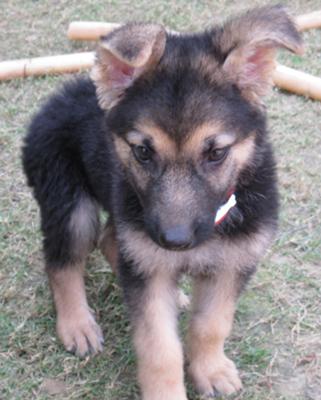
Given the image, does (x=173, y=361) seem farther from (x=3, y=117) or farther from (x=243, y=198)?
(x=3, y=117)

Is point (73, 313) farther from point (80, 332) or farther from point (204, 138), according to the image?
point (204, 138)

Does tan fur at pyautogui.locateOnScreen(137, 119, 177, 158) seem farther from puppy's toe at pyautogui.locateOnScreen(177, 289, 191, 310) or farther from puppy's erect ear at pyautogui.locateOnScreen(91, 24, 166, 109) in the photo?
puppy's toe at pyautogui.locateOnScreen(177, 289, 191, 310)

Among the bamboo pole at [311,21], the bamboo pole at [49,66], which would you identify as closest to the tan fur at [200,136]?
the bamboo pole at [49,66]

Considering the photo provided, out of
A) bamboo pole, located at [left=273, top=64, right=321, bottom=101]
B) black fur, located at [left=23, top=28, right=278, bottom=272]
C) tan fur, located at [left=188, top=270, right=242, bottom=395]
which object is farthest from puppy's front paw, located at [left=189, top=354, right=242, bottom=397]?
bamboo pole, located at [left=273, top=64, right=321, bottom=101]

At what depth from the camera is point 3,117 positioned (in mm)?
6652

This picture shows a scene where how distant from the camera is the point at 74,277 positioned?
14.7ft

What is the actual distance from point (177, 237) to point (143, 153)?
0.44 meters

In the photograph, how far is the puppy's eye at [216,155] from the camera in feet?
11.0

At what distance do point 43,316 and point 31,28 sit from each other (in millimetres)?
4615

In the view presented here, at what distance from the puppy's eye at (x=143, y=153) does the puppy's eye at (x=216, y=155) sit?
26cm

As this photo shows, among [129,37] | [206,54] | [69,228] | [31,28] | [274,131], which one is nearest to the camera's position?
[129,37]

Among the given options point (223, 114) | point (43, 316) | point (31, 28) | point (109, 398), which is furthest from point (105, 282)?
point (31, 28)

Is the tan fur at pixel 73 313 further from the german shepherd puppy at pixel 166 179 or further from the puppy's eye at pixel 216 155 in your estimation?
the puppy's eye at pixel 216 155

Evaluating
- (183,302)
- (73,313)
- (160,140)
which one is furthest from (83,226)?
(160,140)
